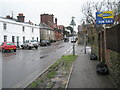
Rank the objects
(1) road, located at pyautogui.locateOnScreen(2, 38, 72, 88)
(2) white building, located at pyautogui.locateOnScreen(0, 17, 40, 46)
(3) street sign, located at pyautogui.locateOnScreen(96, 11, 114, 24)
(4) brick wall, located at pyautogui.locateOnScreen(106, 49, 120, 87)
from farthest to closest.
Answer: (2) white building, located at pyautogui.locateOnScreen(0, 17, 40, 46)
(3) street sign, located at pyautogui.locateOnScreen(96, 11, 114, 24)
(1) road, located at pyautogui.locateOnScreen(2, 38, 72, 88)
(4) brick wall, located at pyautogui.locateOnScreen(106, 49, 120, 87)

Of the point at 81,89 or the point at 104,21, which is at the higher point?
the point at 104,21

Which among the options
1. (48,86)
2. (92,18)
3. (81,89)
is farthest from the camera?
(92,18)

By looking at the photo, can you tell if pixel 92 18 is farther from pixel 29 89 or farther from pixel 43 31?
pixel 43 31

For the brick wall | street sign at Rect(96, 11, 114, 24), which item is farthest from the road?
street sign at Rect(96, 11, 114, 24)

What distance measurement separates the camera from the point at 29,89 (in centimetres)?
588

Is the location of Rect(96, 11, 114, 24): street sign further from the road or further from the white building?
the white building

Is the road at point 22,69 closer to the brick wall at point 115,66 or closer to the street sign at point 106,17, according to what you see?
the brick wall at point 115,66

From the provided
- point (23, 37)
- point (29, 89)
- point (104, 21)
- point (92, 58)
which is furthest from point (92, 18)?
point (23, 37)

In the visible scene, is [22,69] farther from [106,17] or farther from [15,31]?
[15,31]

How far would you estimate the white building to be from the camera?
3259 cm

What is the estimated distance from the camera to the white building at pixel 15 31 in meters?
32.6

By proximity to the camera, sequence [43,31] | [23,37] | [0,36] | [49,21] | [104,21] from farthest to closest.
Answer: [49,21]
[43,31]
[23,37]
[0,36]
[104,21]

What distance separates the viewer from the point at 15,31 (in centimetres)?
3672

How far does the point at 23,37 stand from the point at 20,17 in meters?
8.64
